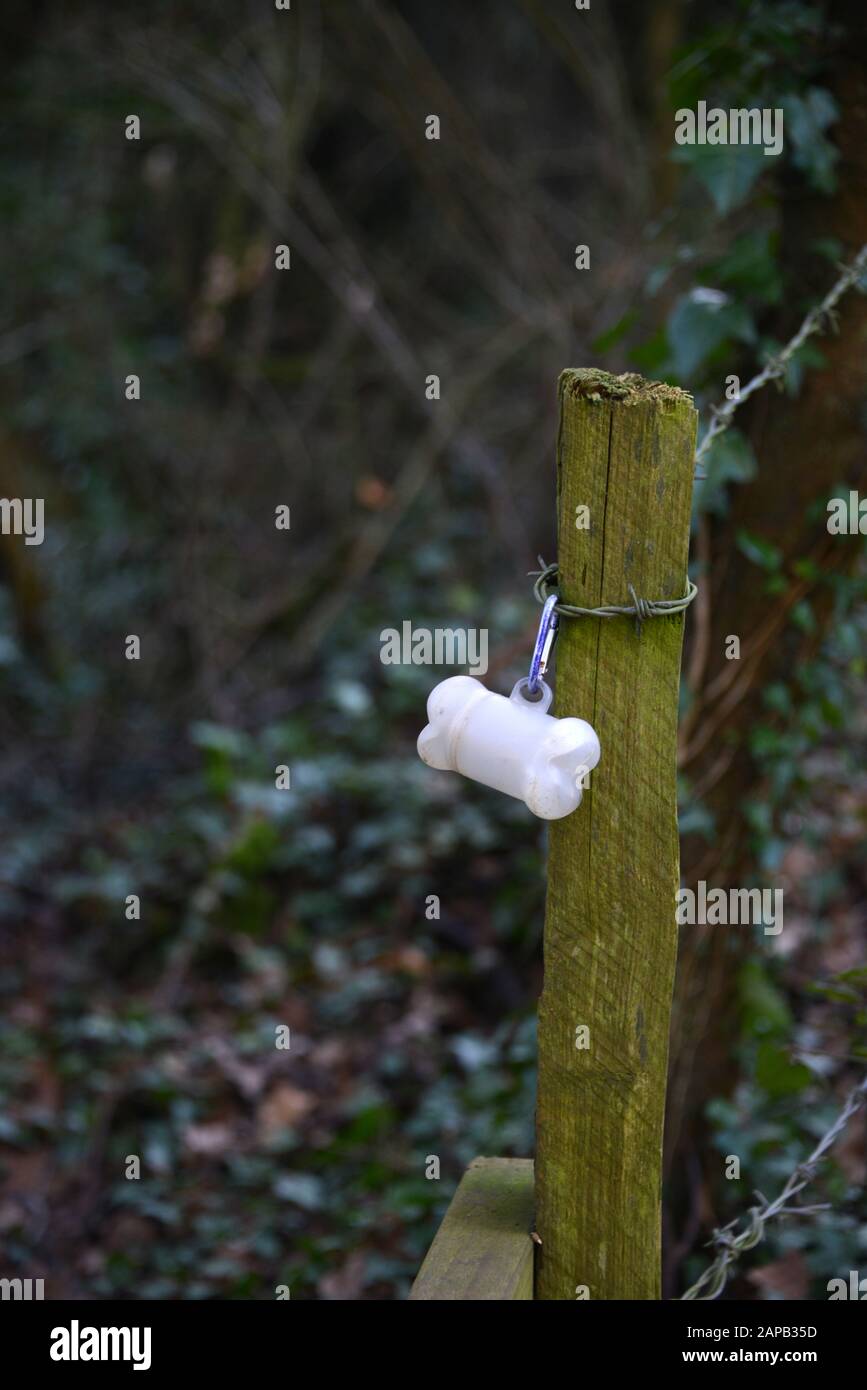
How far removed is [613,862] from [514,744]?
22 cm

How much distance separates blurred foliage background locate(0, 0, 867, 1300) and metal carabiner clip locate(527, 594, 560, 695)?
1.09 meters

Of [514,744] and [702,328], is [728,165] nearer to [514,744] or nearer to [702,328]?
[702,328]

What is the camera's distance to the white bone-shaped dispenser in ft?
5.34

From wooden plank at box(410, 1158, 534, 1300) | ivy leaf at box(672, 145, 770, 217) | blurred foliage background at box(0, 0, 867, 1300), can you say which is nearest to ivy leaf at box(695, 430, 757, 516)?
blurred foliage background at box(0, 0, 867, 1300)

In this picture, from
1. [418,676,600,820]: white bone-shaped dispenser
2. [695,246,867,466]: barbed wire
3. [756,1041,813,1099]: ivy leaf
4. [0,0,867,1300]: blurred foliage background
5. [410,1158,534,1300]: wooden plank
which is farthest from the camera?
[0,0,867,1300]: blurred foliage background

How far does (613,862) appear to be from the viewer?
5.73ft

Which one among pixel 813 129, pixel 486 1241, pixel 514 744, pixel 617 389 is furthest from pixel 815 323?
pixel 486 1241

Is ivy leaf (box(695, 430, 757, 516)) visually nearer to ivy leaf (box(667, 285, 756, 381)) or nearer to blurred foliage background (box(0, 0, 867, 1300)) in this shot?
blurred foliage background (box(0, 0, 867, 1300))

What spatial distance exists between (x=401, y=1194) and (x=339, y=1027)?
3.58ft

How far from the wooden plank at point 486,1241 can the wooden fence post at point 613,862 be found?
6 centimetres

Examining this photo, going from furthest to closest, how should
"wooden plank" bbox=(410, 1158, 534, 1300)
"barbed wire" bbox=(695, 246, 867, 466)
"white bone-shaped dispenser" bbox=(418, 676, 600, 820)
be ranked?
"barbed wire" bbox=(695, 246, 867, 466), "wooden plank" bbox=(410, 1158, 534, 1300), "white bone-shaped dispenser" bbox=(418, 676, 600, 820)

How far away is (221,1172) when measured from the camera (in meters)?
4.16

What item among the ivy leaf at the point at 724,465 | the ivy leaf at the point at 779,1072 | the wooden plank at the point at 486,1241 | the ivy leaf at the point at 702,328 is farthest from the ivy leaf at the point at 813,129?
the wooden plank at the point at 486,1241
